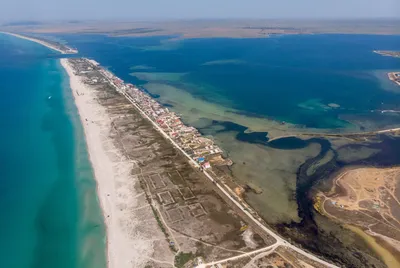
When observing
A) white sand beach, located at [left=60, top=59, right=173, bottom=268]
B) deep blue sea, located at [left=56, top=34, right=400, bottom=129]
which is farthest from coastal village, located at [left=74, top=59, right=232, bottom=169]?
deep blue sea, located at [left=56, top=34, right=400, bottom=129]

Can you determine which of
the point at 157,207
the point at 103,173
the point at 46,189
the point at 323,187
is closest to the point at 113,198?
the point at 157,207

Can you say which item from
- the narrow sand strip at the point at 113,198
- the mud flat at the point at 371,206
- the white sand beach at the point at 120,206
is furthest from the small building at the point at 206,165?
the mud flat at the point at 371,206

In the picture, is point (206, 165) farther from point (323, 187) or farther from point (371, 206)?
point (371, 206)

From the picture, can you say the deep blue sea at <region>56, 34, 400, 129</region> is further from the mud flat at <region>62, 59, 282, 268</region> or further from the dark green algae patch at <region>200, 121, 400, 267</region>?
the mud flat at <region>62, 59, 282, 268</region>

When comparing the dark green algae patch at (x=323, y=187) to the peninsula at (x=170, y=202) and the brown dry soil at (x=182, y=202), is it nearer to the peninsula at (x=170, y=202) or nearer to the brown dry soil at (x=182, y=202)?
the peninsula at (x=170, y=202)

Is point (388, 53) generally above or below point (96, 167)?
above
